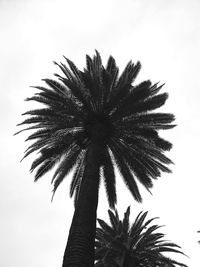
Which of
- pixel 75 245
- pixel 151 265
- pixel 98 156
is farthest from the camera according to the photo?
pixel 151 265

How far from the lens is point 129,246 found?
25.6 metres

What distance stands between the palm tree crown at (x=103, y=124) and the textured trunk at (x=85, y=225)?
6.92 ft

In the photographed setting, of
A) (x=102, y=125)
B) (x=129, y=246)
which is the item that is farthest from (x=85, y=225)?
(x=129, y=246)

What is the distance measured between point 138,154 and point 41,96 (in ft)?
16.5

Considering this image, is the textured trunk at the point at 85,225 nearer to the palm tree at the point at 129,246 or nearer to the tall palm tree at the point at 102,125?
the tall palm tree at the point at 102,125

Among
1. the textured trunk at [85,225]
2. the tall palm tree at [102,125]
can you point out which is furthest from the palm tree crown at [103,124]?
the textured trunk at [85,225]

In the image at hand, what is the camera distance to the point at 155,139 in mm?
19047

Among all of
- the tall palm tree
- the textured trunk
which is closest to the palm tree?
the tall palm tree

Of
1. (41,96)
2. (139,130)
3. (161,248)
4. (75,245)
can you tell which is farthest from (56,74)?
(161,248)

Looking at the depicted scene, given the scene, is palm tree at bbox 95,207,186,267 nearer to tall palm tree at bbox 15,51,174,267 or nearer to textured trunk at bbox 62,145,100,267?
tall palm tree at bbox 15,51,174,267

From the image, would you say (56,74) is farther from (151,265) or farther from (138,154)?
(151,265)

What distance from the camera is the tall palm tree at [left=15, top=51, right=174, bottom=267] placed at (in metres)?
18.2

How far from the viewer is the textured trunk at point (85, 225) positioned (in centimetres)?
1234

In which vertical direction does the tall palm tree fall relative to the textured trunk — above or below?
above
